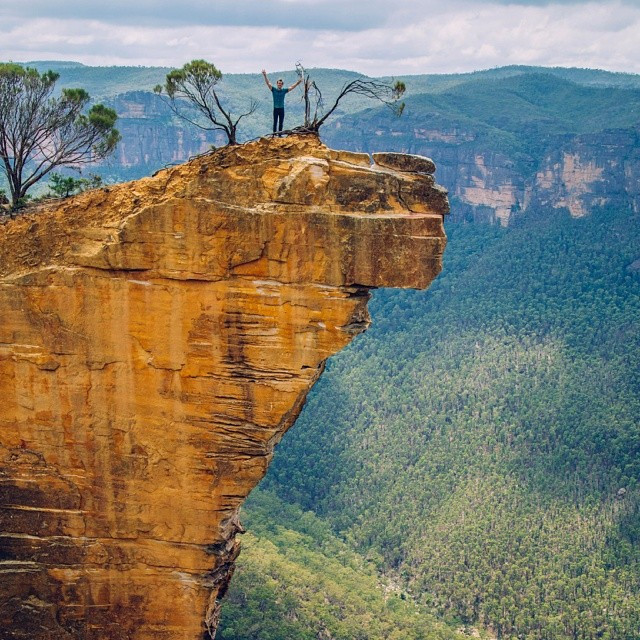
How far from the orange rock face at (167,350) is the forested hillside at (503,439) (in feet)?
126

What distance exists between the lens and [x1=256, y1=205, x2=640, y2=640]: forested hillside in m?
57.8

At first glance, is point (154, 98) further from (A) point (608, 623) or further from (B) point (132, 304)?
(B) point (132, 304)

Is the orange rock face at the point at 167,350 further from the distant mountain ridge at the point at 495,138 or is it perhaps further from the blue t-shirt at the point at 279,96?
the distant mountain ridge at the point at 495,138

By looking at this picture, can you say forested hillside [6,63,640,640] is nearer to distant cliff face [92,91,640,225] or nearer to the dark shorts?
distant cliff face [92,91,640,225]

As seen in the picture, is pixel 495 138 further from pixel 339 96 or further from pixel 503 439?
pixel 339 96

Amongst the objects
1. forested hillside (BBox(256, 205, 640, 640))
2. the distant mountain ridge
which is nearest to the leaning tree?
forested hillside (BBox(256, 205, 640, 640))

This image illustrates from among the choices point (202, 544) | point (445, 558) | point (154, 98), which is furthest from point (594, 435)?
point (154, 98)

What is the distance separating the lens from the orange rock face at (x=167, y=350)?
17.6 meters

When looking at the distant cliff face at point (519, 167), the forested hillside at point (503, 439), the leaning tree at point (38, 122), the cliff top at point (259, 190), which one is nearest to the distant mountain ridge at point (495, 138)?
the distant cliff face at point (519, 167)

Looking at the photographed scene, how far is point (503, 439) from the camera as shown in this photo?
248 feet

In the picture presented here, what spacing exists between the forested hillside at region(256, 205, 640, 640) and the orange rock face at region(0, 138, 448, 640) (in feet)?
126

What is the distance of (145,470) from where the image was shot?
19.1m

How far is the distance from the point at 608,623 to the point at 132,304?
4251 centimetres

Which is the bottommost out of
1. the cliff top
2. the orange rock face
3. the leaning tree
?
the orange rock face
